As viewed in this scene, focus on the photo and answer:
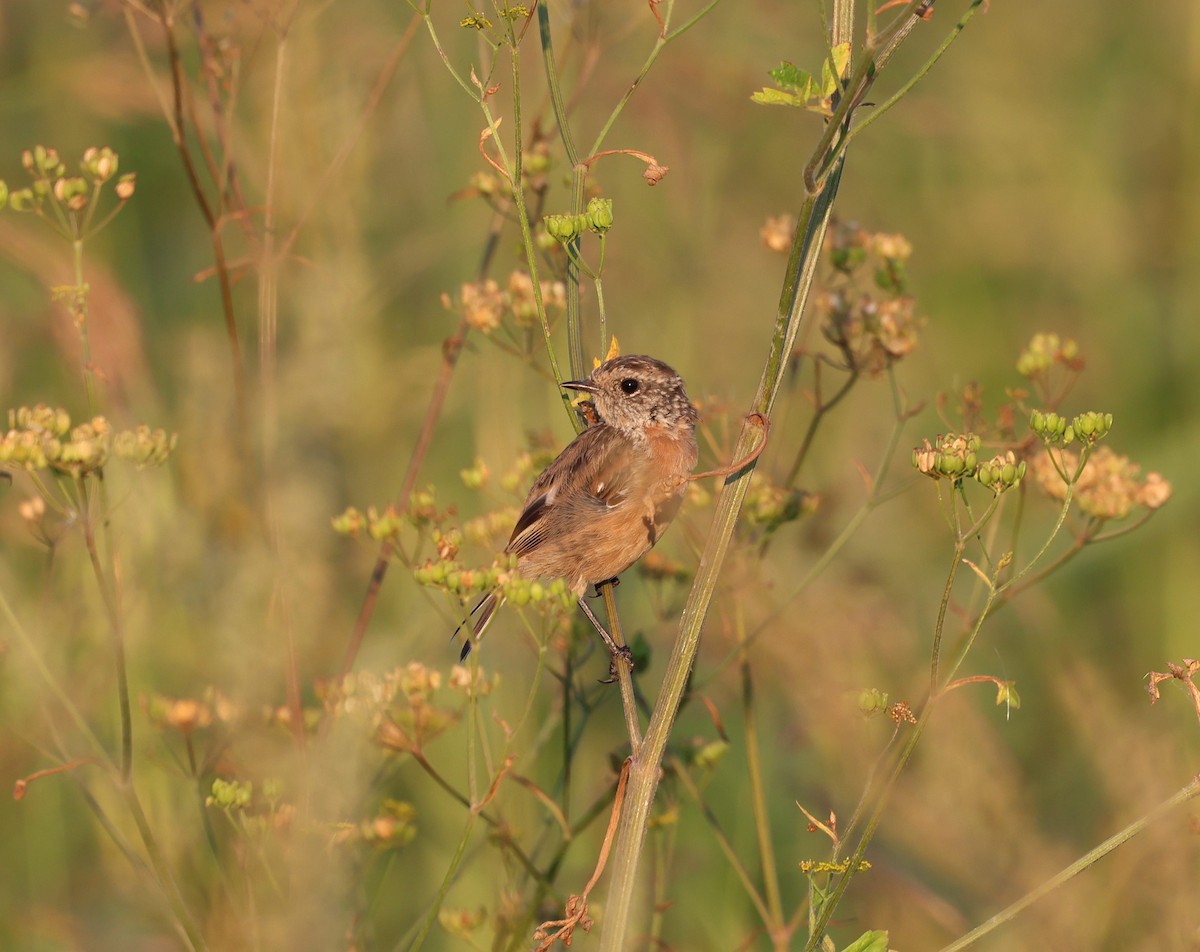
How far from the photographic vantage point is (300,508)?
4.06 metres

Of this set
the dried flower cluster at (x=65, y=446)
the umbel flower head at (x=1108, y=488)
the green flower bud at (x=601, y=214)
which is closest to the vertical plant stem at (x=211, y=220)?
the dried flower cluster at (x=65, y=446)

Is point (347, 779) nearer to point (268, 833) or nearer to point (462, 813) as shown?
point (268, 833)

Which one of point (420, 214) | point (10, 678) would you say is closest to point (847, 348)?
point (10, 678)

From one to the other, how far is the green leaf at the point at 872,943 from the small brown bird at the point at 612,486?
158 cm

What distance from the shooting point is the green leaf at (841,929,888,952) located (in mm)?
2602

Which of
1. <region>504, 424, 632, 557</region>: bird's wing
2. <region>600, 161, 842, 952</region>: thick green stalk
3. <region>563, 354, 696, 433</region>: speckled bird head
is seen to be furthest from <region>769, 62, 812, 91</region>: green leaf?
<region>563, 354, 696, 433</region>: speckled bird head

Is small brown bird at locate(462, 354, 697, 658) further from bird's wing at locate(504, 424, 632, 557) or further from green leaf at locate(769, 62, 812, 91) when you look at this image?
green leaf at locate(769, 62, 812, 91)

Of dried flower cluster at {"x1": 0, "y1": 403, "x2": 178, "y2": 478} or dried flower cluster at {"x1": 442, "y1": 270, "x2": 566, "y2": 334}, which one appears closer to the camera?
dried flower cluster at {"x1": 0, "y1": 403, "x2": 178, "y2": 478}

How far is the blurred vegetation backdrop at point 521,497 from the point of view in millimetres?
3678

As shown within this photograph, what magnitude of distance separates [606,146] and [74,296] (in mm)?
4127

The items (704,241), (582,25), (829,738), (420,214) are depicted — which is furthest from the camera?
(420,214)

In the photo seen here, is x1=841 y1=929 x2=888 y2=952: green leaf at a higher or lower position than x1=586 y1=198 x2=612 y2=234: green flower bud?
lower

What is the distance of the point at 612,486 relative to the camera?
4.43 meters

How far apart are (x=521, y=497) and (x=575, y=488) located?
265 mm
